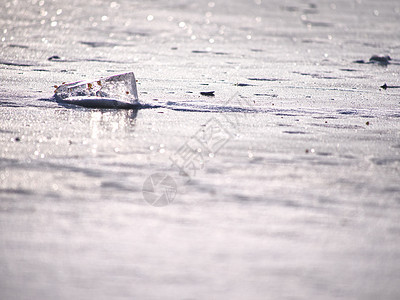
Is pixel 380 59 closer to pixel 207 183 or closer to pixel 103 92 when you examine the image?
pixel 103 92

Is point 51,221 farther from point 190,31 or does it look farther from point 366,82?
point 190,31

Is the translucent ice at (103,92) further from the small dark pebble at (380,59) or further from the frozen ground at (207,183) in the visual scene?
the small dark pebble at (380,59)

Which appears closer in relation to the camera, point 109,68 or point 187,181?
point 187,181

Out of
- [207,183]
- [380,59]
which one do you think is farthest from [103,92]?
[380,59]

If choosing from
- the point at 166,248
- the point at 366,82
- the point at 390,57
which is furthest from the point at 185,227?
the point at 390,57

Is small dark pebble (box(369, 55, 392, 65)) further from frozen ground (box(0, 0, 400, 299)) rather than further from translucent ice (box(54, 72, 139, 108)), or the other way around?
translucent ice (box(54, 72, 139, 108))

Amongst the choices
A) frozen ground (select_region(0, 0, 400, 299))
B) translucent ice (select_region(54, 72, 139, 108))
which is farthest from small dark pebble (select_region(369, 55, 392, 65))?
translucent ice (select_region(54, 72, 139, 108))

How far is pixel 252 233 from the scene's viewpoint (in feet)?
16.5

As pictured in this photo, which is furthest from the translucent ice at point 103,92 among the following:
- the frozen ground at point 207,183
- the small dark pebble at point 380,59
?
the small dark pebble at point 380,59

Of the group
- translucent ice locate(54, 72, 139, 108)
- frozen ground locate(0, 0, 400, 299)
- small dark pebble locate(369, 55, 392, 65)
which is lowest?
small dark pebble locate(369, 55, 392, 65)

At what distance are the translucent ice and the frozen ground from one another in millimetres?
267

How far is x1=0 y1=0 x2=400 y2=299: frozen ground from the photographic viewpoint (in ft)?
14.3

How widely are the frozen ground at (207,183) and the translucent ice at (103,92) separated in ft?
0.88

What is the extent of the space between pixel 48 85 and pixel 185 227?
6.08 metres
